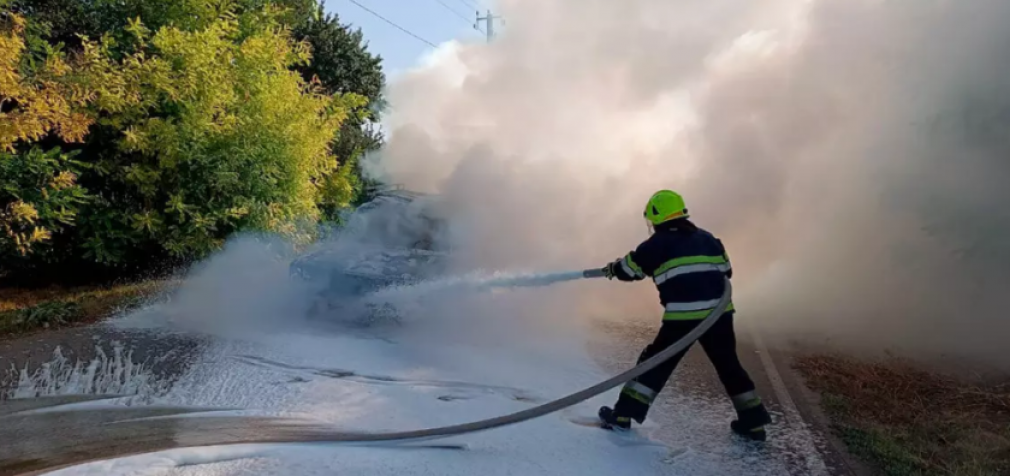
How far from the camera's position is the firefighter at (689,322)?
4.65 m

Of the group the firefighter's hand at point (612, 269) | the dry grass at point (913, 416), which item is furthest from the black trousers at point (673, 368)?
the dry grass at point (913, 416)

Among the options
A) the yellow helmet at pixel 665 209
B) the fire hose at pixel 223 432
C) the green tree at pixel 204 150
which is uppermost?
the green tree at pixel 204 150

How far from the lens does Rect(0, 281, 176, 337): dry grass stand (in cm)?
771

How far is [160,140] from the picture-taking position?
30.7 feet

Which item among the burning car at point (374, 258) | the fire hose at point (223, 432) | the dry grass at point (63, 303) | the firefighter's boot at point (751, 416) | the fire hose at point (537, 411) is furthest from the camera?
the burning car at point (374, 258)

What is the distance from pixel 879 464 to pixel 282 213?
8.50 metres

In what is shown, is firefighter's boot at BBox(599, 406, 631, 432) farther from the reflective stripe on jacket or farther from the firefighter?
the reflective stripe on jacket

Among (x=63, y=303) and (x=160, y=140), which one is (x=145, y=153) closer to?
(x=160, y=140)

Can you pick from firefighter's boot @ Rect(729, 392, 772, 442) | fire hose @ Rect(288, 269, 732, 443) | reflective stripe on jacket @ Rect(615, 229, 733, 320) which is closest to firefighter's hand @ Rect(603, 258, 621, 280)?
reflective stripe on jacket @ Rect(615, 229, 733, 320)

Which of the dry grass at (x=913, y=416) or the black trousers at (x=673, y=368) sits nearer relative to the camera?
the dry grass at (x=913, y=416)

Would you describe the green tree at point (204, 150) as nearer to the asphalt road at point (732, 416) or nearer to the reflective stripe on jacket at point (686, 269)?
the asphalt road at point (732, 416)

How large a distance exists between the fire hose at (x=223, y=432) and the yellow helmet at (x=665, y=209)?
534 mm

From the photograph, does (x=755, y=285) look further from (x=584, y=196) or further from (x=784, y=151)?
(x=584, y=196)

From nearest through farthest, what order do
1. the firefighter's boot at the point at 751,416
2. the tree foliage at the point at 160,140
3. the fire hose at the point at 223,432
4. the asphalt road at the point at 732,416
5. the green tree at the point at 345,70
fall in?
1. the fire hose at the point at 223,432
2. the asphalt road at the point at 732,416
3. the firefighter's boot at the point at 751,416
4. the tree foliage at the point at 160,140
5. the green tree at the point at 345,70
